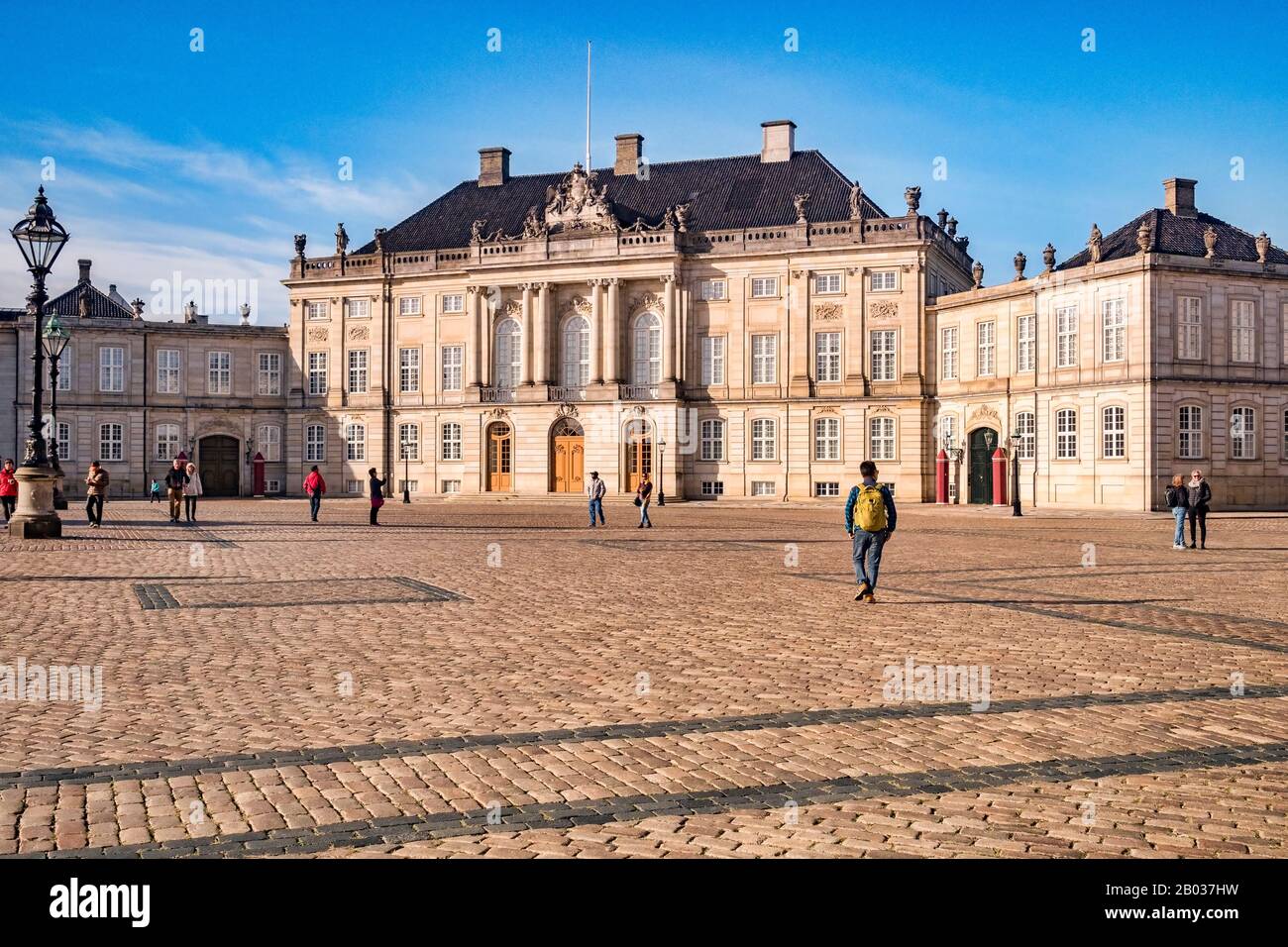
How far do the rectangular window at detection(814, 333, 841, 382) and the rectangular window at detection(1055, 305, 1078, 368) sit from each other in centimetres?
1113

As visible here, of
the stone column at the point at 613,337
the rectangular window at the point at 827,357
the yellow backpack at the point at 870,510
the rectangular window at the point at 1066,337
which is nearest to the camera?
the yellow backpack at the point at 870,510

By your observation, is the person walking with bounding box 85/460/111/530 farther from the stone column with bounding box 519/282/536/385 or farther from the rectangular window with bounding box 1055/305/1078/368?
the rectangular window with bounding box 1055/305/1078/368

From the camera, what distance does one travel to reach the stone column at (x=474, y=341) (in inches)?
2424

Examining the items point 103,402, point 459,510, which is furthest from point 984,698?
point 103,402

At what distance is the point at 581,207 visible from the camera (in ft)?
197

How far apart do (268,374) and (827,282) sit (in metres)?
30.4

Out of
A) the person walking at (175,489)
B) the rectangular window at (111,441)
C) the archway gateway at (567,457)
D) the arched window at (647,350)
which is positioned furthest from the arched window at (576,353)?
the person walking at (175,489)

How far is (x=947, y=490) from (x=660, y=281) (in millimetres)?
16959

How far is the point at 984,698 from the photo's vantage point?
868 cm

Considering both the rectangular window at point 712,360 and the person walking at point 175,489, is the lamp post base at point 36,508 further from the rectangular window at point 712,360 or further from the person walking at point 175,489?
the rectangular window at point 712,360

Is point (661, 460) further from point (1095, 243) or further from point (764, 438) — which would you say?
point (1095, 243)

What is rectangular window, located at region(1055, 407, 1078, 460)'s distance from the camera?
4744cm

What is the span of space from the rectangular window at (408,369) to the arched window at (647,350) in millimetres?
11956

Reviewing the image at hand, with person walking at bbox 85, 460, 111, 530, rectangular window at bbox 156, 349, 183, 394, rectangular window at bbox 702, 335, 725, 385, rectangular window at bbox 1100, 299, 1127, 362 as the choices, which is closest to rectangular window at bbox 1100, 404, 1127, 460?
rectangular window at bbox 1100, 299, 1127, 362
